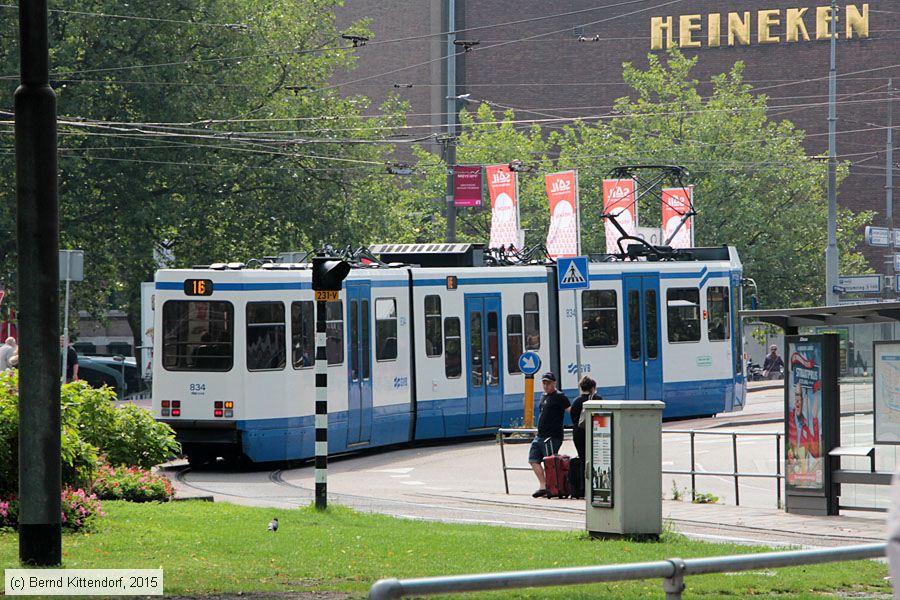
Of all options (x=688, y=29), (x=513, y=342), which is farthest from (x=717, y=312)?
(x=688, y=29)

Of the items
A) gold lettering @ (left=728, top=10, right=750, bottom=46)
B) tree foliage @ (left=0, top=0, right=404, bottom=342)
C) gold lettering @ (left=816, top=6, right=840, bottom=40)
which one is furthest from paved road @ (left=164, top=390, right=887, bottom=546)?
gold lettering @ (left=728, top=10, right=750, bottom=46)

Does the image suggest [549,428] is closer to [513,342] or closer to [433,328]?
[433,328]

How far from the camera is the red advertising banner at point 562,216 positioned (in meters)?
33.3

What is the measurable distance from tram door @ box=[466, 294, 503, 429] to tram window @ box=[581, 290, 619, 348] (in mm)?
2196

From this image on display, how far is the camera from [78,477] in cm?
1309

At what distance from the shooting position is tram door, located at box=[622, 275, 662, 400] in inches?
1120

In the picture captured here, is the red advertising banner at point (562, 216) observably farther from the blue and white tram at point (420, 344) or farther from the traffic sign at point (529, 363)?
the traffic sign at point (529, 363)

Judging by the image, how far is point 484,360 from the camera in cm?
2619

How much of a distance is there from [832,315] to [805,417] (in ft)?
3.80

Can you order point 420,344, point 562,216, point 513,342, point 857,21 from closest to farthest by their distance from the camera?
point 420,344 → point 513,342 → point 562,216 → point 857,21

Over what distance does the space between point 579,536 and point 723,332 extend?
17.1 metres

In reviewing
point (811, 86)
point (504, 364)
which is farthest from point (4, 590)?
point (811, 86)

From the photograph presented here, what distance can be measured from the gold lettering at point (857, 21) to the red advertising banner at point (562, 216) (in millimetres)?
32743

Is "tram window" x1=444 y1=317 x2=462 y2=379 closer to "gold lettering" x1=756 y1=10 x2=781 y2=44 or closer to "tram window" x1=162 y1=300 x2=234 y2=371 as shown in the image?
"tram window" x1=162 y1=300 x2=234 y2=371
